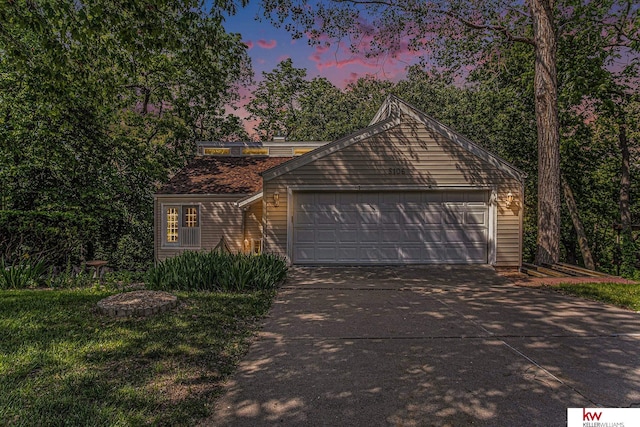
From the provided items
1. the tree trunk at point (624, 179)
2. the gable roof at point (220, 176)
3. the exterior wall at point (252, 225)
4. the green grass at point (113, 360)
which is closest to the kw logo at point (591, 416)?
the green grass at point (113, 360)

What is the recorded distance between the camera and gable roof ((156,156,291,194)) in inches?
611

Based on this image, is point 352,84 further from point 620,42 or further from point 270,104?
point 620,42

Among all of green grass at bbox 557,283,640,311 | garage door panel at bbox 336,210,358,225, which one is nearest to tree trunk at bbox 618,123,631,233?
green grass at bbox 557,283,640,311

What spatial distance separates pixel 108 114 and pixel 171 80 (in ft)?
17.3

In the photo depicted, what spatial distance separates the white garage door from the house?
32 millimetres

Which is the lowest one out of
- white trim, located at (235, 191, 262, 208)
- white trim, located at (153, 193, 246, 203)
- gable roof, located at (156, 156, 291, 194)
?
white trim, located at (235, 191, 262, 208)

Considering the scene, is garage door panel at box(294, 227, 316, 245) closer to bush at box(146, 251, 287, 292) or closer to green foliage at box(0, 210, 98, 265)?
bush at box(146, 251, 287, 292)

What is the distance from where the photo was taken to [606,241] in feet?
65.2

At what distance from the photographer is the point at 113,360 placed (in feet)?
12.9

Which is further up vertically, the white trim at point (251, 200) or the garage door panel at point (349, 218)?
the white trim at point (251, 200)

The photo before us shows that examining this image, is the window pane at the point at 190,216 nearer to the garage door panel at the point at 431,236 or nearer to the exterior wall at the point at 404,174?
the exterior wall at the point at 404,174

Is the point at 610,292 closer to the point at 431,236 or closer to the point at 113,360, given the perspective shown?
the point at 431,236

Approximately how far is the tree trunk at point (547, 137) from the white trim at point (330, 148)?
512 centimetres

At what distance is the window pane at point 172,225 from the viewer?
51.3ft
